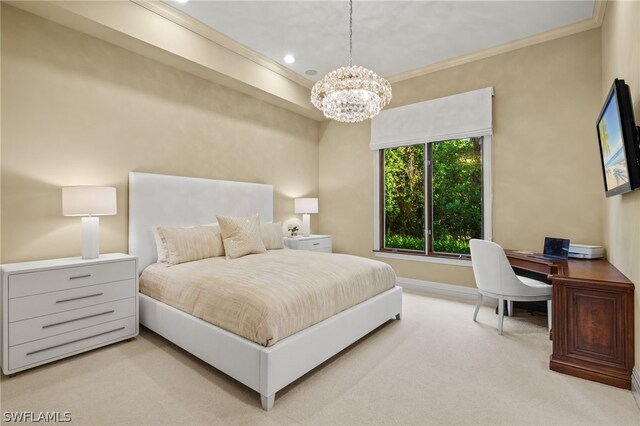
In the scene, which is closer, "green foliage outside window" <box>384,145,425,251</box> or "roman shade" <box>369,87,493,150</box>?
"roman shade" <box>369,87,493,150</box>

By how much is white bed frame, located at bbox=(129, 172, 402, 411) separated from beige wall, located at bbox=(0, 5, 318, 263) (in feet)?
0.59

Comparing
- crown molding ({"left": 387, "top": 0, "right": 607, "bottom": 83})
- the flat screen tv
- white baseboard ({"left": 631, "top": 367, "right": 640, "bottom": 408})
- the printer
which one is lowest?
white baseboard ({"left": 631, "top": 367, "right": 640, "bottom": 408})

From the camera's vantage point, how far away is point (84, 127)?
3.01 meters

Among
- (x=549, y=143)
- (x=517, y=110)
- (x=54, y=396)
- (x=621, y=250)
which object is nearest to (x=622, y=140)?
(x=621, y=250)

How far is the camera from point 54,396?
2.00 metres

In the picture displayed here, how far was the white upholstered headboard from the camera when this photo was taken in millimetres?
3299

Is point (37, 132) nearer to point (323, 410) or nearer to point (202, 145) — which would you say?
point (202, 145)

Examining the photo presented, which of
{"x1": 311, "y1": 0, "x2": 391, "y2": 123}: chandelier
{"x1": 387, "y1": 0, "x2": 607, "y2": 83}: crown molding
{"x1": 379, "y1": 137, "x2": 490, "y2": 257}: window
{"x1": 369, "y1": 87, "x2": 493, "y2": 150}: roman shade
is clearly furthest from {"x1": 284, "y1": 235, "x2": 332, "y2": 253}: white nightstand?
{"x1": 387, "y1": 0, "x2": 607, "y2": 83}: crown molding

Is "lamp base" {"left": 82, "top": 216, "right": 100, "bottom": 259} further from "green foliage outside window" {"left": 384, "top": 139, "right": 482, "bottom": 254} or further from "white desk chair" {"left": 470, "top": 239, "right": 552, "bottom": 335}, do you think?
"green foliage outside window" {"left": 384, "top": 139, "right": 482, "bottom": 254}

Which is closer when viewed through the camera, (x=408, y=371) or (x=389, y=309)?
(x=408, y=371)

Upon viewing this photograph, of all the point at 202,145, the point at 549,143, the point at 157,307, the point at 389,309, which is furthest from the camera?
the point at 202,145

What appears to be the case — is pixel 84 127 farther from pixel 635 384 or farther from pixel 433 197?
pixel 635 384

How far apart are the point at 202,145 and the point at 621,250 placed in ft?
14.2

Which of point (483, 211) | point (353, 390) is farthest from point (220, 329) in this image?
point (483, 211)
